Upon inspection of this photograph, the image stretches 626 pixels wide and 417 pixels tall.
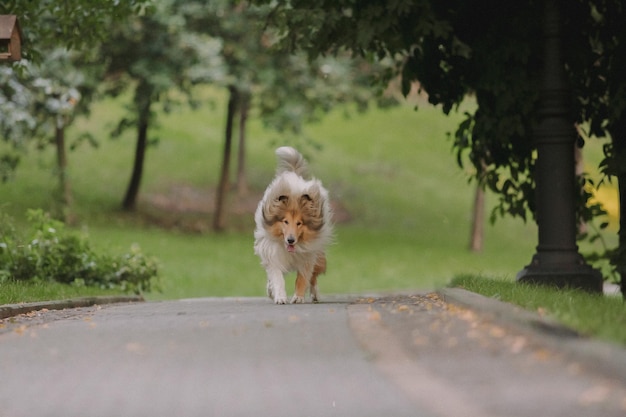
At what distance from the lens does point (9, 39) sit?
1311 centimetres

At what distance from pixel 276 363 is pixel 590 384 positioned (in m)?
2.04

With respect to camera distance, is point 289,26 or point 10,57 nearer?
point 10,57

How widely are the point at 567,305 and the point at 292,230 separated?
13.8 feet

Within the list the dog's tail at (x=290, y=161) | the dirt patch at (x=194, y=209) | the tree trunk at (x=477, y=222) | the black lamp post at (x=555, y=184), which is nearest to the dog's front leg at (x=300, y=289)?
the dog's tail at (x=290, y=161)

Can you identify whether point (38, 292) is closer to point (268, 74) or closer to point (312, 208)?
point (312, 208)

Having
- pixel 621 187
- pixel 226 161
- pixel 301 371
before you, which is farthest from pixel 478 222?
pixel 301 371

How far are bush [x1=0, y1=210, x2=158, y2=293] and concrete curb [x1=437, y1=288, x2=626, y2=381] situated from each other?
8861mm

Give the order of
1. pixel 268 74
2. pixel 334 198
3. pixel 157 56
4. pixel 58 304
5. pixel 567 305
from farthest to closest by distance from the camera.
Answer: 1. pixel 334 198
2. pixel 268 74
3. pixel 157 56
4. pixel 58 304
5. pixel 567 305

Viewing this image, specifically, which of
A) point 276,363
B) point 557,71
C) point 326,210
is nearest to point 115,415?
point 276,363

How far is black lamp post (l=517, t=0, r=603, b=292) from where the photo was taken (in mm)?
11555

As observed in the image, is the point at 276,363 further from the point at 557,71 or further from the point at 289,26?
the point at 289,26

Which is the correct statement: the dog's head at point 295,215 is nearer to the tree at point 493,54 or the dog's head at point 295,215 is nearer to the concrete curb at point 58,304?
the tree at point 493,54

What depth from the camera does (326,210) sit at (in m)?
12.4

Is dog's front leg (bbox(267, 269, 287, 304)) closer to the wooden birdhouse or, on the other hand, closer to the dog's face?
the dog's face
